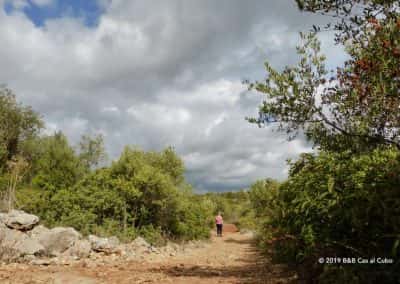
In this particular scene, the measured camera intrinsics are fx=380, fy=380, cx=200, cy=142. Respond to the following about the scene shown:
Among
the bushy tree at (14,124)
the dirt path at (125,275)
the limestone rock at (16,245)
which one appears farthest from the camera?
the bushy tree at (14,124)

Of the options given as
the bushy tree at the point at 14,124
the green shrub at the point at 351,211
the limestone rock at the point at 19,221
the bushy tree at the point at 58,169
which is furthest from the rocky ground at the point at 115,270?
the bushy tree at the point at 14,124

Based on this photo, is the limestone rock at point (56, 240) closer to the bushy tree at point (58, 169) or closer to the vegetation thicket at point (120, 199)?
the vegetation thicket at point (120, 199)

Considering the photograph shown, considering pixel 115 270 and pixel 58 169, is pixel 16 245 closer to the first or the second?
pixel 115 270

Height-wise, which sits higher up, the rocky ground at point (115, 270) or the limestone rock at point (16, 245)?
the limestone rock at point (16, 245)

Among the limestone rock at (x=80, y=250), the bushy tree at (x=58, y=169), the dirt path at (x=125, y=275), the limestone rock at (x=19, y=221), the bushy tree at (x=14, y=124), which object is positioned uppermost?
the bushy tree at (x=14, y=124)

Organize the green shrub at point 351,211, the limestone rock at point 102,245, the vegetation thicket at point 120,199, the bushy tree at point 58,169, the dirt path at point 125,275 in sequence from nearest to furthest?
the green shrub at point 351,211
the dirt path at point 125,275
the limestone rock at point 102,245
the vegetation thicket at point 120,199
the bushy tree at point 58,169

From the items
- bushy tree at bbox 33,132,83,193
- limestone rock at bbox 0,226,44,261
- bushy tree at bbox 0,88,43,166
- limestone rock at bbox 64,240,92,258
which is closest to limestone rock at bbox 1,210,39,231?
limestone rock at bbox 0,226,44,261

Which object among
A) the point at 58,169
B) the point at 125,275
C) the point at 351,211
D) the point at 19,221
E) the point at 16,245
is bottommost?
the point at 125,275

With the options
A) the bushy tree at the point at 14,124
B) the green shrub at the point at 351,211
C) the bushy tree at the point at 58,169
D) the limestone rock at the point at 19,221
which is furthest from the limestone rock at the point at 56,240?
the bushy tree at the point at 14,124

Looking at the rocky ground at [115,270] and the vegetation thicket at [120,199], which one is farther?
the vegetation thicket at [120,199]

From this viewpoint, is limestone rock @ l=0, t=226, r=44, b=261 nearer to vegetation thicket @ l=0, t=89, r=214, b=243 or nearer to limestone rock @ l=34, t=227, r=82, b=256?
limestone rock @ l=34, t=227, r=82, b=256

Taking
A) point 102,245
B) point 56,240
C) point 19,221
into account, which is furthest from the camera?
point 102,245

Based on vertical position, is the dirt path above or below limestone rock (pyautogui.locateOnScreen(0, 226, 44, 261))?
below

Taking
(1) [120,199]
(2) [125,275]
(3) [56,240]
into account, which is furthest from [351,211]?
(1) [120,199]
